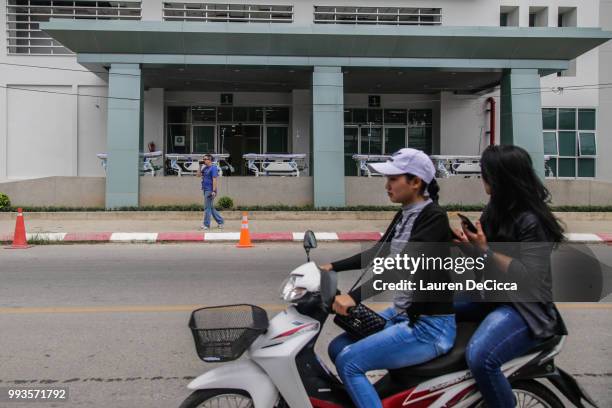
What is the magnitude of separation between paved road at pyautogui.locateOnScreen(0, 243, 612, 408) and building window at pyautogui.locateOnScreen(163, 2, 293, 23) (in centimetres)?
1418

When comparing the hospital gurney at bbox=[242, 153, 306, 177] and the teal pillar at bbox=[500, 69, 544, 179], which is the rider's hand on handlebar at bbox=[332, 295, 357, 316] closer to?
the hospital gurney at bbox=[242, 153, 306, 177]

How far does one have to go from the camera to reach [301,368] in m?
3.36

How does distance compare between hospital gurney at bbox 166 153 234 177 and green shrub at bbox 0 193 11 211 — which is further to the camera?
hospital gurney at bbox 166 153 234 177

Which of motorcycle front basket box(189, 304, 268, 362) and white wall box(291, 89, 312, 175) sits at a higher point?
white wall box(291, 89, 312, 175)

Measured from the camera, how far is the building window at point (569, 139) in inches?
1052

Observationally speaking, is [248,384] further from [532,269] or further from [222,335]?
[532,269]

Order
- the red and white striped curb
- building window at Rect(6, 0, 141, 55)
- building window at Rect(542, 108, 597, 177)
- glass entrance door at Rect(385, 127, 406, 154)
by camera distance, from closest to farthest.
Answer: the red and white striped curb < building window at Rect(6, 0, 141, 55) < building window at Rect(542, 108, 597, 177) < glass entrance door at Rect(385, 127, 406, 154)

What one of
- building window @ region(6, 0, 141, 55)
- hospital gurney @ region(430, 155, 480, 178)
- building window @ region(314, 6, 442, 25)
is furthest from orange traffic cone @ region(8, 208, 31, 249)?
building window @ region(314, 6, 442, 25)

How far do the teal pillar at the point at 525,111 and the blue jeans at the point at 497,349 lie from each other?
19.4 metres

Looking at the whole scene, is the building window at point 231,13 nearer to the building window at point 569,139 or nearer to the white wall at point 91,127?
the white wall at point 91,127

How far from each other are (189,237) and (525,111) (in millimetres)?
12745

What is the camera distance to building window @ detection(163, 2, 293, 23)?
2428cm

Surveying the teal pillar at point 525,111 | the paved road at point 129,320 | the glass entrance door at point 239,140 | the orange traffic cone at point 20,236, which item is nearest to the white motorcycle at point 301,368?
the paved road at point 129,320

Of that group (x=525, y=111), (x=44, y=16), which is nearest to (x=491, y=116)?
(x=525, y=111)
